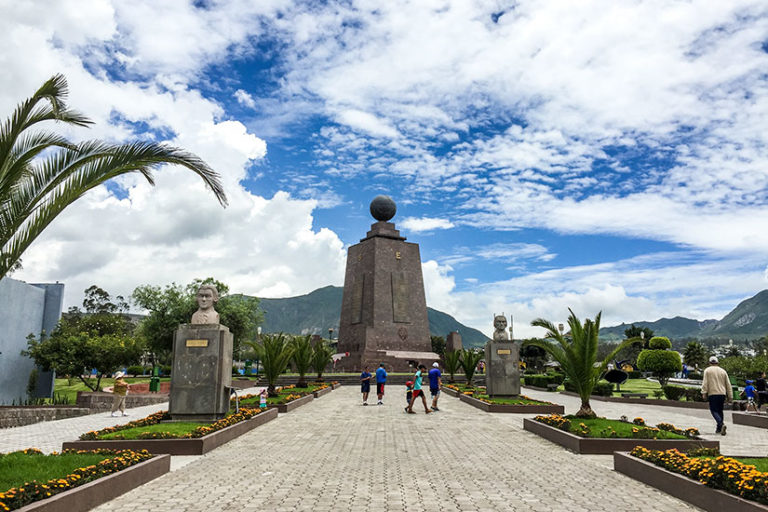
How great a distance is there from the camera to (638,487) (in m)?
7.14

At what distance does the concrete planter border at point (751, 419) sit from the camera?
14.0m

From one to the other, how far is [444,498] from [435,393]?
36.9ft

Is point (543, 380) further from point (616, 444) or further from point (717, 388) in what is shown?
point (616, 444)

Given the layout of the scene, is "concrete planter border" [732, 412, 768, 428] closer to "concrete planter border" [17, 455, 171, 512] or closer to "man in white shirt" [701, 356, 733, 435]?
"man in white shirt" [701, 356, 733, 435]

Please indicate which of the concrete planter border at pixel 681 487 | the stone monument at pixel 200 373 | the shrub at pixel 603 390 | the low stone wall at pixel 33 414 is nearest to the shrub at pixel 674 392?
the shrub at pixel 603 390

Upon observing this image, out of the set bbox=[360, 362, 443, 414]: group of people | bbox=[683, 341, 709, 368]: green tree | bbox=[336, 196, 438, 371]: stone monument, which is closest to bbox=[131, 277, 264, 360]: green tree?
bbox=[336, 196, 438, 371]: stone monument

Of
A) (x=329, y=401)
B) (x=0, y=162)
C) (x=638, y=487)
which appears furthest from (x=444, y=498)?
(x=329, y=401)

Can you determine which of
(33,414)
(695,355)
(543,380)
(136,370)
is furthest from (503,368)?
(695,355)

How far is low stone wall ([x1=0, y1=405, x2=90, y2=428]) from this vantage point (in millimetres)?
14531

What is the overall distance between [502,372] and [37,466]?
48.3 ft

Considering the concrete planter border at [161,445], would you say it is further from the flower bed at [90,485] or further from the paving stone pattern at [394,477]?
the flower bed at [90,485]

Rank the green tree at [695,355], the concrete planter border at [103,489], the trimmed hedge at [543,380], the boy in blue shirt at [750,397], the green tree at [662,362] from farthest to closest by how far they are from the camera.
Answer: the green tree at [695,355]
the trimmed hedge at [543,380]
the green tree at [662,362]
the boy in blue shirt at [750,397]
the concrete planter border at [103,489]

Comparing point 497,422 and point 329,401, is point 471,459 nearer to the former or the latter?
point 497,422

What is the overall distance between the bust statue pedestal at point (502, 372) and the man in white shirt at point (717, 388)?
7.36 m
